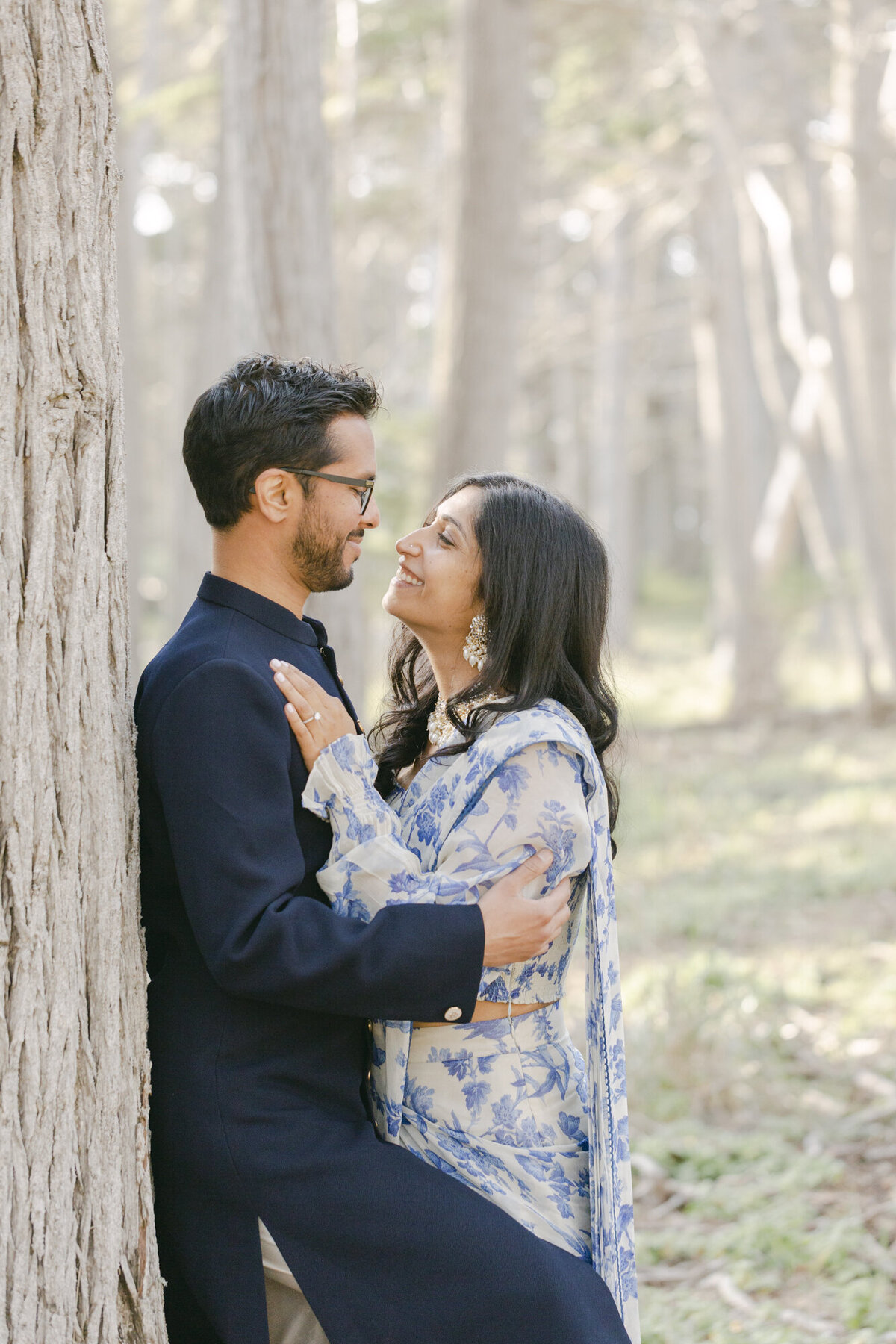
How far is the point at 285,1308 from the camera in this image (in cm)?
230

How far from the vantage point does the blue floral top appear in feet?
7.32

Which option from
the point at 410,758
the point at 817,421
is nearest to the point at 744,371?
the point at 817,421

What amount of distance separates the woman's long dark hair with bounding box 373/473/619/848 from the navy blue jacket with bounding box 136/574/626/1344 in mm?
552

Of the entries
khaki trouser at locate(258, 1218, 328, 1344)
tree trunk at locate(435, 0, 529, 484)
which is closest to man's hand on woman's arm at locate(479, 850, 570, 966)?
khaki trouser at locate(258, 1218, 328, 1344)

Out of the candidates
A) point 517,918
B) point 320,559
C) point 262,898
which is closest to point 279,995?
point 262,898

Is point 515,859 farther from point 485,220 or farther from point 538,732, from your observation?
point 485,220

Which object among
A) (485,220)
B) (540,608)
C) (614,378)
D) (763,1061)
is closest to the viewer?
(540,608)

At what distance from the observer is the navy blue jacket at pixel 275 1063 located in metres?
2.03

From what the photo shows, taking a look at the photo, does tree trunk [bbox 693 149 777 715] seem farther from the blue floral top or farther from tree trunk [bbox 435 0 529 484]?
the blue floral top

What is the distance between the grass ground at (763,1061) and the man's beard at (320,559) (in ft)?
3.18

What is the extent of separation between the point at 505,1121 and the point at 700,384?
53.3ft

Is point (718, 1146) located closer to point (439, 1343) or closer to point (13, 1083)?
point (439, 1343)

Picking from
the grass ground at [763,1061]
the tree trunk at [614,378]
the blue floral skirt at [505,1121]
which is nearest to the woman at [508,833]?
the blue floral skirt at [505,1121]

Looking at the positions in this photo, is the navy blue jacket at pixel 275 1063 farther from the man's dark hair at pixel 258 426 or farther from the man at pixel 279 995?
the man's dark hair at pixel 258 426
